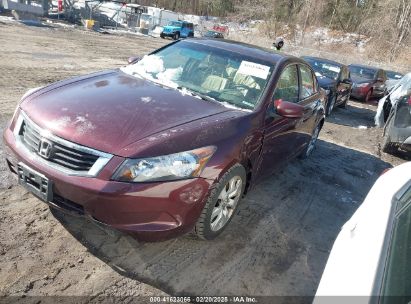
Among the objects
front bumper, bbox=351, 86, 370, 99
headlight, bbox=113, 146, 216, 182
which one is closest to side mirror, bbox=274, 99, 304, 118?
headlight, bbox=113, 146, 216, 182

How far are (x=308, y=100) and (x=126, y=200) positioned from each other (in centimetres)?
339

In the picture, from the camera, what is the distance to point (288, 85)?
452cm

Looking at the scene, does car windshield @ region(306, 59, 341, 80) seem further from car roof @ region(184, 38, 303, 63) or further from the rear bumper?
car roof @ region(184, 38, 303, 63)

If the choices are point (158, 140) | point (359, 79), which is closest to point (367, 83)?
point (359, 79)

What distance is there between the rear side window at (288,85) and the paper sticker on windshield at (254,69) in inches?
7.3

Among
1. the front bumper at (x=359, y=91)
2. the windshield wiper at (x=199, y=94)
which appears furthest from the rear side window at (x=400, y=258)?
the front bumper at (x=359, y=91)

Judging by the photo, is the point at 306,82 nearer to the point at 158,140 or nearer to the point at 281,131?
the point at 281,131

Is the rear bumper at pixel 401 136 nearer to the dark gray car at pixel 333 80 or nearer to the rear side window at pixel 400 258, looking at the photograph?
the dark gray car at pixel 333 80

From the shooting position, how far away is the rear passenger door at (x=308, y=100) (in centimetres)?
505

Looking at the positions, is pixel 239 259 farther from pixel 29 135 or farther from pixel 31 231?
pixel 29 135

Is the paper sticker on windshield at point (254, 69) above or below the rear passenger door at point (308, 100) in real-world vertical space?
above

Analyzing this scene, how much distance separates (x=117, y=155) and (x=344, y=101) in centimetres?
1077

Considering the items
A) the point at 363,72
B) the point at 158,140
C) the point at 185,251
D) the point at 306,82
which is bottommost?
the point at 185,251

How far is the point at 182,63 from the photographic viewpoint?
4352 mm
